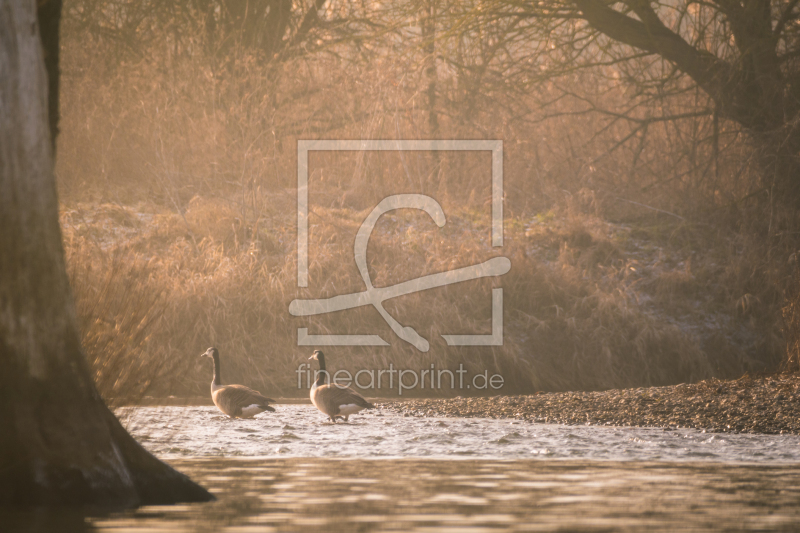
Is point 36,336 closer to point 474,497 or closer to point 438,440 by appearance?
point 474,497

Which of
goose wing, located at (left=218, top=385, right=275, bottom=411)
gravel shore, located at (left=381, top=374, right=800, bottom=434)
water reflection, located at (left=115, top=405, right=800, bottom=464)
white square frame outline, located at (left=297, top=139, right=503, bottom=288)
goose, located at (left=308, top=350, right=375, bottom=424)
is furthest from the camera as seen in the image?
white square frame outline, located at (left=297, top=139, right=503, bottom=288)

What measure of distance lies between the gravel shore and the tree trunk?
7114mm

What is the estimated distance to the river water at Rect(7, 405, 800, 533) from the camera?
5422mm

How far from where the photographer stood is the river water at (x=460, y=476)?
5422 mm

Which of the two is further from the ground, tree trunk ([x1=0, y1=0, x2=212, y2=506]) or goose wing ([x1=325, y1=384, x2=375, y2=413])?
tree trunk ([x1=0, y1=0, x2=212, y2=506])

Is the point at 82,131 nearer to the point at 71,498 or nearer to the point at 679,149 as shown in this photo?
Answer: the point at 679,149

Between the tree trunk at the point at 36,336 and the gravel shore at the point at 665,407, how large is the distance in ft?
23.3

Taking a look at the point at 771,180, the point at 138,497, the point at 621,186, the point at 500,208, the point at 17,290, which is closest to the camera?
the point at 17,290

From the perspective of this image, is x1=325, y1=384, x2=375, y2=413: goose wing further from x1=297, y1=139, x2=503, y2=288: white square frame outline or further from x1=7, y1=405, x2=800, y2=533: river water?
x1=297, y1=139, x2=503, y2=288: white square frame outline

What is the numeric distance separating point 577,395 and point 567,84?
10442 millimetres

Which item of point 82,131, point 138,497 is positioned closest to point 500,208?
point 82,131

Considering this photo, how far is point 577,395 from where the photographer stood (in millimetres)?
13695

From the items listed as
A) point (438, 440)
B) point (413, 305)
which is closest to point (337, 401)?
point (438, 440)

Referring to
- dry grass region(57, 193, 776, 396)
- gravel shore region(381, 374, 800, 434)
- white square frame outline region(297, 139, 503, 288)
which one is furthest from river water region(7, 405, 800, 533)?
white square frame outline region(297, 139, 503, 288)
